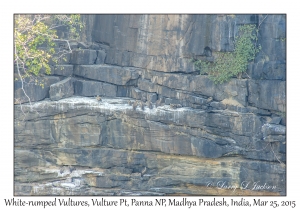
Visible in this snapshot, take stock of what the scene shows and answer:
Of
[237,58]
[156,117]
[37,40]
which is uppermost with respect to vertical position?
[37,40]

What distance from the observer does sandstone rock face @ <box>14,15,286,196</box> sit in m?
18.0

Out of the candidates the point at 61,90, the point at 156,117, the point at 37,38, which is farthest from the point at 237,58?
the point at 37,38

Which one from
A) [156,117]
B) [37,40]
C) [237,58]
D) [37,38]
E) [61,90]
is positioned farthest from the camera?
[61,90]

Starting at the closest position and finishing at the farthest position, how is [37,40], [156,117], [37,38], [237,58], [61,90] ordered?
[37,38]
[37,40]
[237,58]
[156,117]
[61,90]

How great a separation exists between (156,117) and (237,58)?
3564 mm

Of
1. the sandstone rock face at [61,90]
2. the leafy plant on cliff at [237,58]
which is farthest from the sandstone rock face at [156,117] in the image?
the leafy plant on cliff at [237,58]

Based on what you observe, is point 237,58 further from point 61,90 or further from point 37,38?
point 37,38

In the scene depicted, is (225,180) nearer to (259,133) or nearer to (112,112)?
(259,133)

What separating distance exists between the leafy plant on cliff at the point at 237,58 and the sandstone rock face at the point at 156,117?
21 cm

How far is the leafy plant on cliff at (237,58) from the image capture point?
1816cm

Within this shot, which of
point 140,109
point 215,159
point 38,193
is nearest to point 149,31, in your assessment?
point 140,109

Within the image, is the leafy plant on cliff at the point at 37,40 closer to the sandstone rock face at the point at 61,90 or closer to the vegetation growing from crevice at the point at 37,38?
the vegetation growing from crevice at the point at 37,38

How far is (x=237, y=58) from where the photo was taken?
1828 cm

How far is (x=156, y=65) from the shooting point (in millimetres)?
19406
